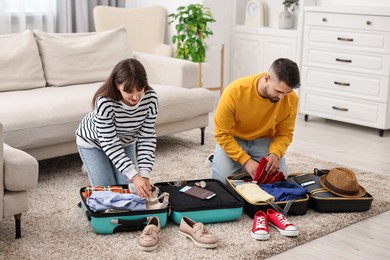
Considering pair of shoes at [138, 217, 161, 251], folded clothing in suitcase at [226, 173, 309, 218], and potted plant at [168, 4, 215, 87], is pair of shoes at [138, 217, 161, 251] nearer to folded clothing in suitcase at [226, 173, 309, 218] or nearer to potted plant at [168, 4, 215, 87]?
folded clothing in suitcase at [226, 173, 309, 218]

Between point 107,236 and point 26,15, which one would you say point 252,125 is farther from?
point 26,15

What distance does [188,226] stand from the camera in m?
2.87

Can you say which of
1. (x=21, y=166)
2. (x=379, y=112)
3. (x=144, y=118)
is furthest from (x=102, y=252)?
(x=379, y=112)

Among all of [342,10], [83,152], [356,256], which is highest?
[342,10]

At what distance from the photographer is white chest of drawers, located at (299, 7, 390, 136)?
4.86 m

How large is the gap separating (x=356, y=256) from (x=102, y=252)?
110cm

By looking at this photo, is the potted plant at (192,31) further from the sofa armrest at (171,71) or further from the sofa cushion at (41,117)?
the sofa cushion at (41,117)

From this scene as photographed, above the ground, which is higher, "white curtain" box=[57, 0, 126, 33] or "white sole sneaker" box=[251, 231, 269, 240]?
"white curtain" box=[57, 0, 126, 33]

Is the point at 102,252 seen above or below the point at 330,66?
below

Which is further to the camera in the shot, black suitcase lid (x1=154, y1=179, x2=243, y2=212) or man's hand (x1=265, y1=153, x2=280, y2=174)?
man's hand (x1=265, y1=153, x2=280, y2=174)

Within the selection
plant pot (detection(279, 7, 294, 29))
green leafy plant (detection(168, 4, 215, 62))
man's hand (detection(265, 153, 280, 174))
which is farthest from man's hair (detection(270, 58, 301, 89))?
plant pot (detection(279, 7, 294, 29))

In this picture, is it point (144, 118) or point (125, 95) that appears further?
point (144, 118)

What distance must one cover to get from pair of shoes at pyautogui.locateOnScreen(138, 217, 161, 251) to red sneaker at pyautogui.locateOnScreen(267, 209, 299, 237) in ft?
1.78

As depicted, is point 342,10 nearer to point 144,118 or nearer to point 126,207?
point 144,118
